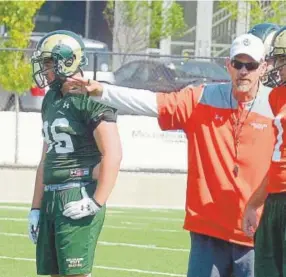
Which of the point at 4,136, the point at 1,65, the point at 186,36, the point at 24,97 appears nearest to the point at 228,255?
the point at 4,136

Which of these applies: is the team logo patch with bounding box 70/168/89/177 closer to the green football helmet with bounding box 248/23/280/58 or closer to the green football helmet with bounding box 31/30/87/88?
the green football helmet with bounding box 31/30/87/88

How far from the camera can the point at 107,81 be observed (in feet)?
69.7

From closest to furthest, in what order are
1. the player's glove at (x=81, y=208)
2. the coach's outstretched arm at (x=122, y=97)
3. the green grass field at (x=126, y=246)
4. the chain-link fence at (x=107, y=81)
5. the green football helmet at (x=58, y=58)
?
the coach's outstretched arm at (x=122, y=97)
the player's glove at (x=81, y=208)
the green football helmet at (x=58, y=58)
the green grass field at (x=126, y=246)
the chain-link fence at (x=107, y=81)

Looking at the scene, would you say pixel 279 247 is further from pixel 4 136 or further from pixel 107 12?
pixel 107 12

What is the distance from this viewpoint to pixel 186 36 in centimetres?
3503

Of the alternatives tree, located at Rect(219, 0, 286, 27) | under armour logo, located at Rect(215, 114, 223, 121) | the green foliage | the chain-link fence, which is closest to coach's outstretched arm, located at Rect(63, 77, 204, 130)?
under armour logo, located at Rect(215, 114, 223, 121)

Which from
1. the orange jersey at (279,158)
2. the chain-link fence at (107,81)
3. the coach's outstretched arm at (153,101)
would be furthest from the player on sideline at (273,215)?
the chain-link fence at (107,81)

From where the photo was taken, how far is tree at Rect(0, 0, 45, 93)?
1953cm

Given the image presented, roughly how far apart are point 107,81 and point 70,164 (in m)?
15.0

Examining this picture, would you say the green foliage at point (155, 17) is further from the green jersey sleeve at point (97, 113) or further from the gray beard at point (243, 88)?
the gray beard at point (243, 88)

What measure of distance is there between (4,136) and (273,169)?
42.7 ft

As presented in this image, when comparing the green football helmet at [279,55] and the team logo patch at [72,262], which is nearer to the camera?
the green football helmet at [279,55]

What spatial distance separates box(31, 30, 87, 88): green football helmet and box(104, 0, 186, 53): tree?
2429 centimetres

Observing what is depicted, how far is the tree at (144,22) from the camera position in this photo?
101 feet
